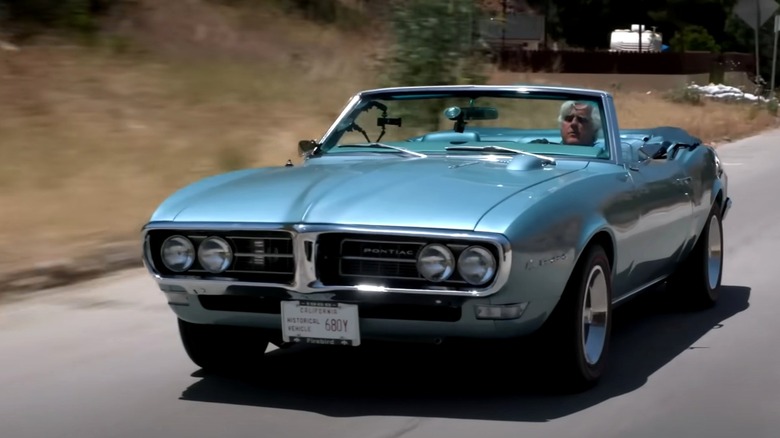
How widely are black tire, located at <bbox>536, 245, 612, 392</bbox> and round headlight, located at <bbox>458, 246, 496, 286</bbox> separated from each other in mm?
562

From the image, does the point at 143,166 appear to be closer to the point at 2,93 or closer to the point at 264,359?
the point at 2,93

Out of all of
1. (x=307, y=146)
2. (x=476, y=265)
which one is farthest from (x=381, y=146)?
(x=476, y=265)

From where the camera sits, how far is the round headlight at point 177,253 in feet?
17.9

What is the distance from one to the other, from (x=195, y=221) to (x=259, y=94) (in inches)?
626

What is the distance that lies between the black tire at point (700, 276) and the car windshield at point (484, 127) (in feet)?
3.77

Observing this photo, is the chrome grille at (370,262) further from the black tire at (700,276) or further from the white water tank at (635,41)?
the white water tank at (635,41)

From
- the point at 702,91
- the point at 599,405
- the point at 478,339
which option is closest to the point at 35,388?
the point at 478,339

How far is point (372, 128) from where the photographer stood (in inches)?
285

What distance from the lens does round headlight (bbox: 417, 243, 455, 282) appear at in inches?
200

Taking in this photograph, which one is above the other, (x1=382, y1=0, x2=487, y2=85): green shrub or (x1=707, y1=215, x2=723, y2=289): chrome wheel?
(x1=382, y1=0, x2=487, y2=85): green shrub

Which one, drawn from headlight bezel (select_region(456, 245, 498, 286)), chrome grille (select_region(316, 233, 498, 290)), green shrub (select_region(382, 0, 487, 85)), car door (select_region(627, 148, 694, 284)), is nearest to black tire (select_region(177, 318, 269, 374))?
chrome grille (select_region(316, 233, 498, 290))

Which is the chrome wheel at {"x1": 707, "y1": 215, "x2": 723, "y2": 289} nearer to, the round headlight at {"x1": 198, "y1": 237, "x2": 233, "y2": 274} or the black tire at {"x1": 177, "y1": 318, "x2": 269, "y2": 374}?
the black tire at {"x1": 177, "y1": 318, "x2": 269, "y2": 374}

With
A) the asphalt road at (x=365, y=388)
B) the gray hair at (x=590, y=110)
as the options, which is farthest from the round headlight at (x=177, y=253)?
the gray hair at (x=590, y=110)

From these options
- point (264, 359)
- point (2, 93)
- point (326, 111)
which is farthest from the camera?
point (326, 111)
